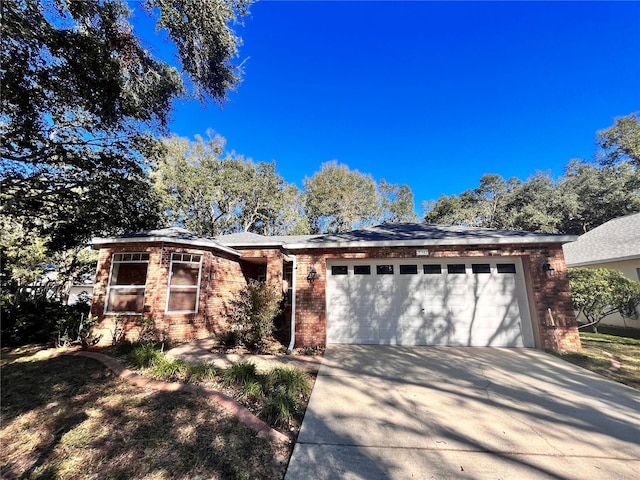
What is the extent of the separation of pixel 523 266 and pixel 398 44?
9.11 meters

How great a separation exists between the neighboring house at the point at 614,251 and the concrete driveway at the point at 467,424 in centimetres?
804

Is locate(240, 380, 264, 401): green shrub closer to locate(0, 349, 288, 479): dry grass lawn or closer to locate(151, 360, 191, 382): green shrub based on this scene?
locate(0, 349, 288, 479): dry grass lawn

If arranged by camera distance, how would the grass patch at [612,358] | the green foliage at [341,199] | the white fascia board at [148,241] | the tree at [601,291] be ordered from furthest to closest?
the green foliage at [341,199], the white fascia board at [148,241], the tree at [601,291], the grass patch at [612,358]

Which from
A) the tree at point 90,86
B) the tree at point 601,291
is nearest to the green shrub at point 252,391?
the tree at point 90,86

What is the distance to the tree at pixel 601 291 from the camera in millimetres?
8062

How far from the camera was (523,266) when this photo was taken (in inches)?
298

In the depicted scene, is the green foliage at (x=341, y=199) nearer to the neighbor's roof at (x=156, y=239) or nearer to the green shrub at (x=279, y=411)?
the neighbor's roof at (x=156, y=239)

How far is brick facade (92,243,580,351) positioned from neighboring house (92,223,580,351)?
0.03m

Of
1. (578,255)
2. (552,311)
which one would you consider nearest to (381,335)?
(552,311)

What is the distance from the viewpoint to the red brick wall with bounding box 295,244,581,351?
6.90 metres

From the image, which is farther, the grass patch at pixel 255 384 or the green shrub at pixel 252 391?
the green shrub at pixel 252 391

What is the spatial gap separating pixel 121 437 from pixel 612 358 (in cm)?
979

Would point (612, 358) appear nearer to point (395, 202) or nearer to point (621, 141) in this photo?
point (395, 202)

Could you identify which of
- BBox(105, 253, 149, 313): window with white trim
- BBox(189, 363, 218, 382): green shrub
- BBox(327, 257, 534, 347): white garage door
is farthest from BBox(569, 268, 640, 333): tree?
BBox(105, 253, 149, 313): window with white trim
